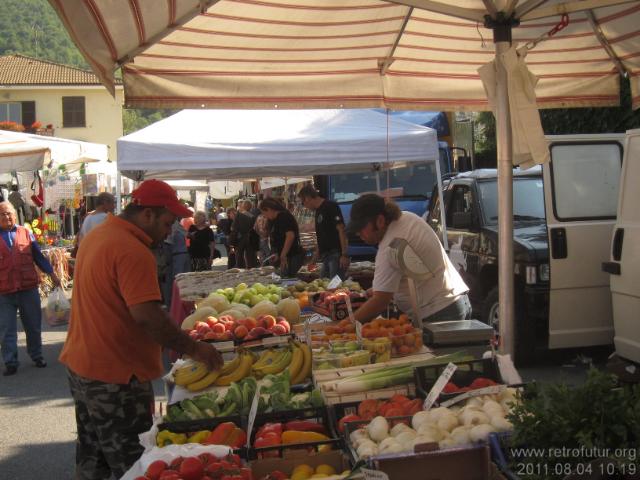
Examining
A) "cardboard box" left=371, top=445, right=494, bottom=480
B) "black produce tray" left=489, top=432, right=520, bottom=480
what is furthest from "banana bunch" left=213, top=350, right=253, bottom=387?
"black produce tray" left=489, top=432, right=520, bottom=480

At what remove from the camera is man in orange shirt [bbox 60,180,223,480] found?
3.64m

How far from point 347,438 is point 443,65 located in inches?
136

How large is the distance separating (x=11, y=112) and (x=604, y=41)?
2038 inches

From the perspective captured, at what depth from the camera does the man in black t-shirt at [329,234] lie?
34.3 ft

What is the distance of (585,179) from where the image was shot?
766cm

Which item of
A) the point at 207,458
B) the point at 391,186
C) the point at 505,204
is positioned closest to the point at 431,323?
the point at 505,204

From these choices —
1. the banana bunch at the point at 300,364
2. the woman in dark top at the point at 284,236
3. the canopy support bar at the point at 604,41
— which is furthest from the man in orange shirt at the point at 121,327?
the woman in dark top at the point at 284,236

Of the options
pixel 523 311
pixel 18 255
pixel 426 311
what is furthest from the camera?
pixel 18 255

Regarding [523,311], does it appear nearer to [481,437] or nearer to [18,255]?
[481,437]

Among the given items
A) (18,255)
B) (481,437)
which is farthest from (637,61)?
(18,255)

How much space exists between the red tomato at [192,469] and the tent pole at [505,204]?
1895 mm

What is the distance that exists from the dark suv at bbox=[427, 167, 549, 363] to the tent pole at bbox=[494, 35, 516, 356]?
12.3 ft

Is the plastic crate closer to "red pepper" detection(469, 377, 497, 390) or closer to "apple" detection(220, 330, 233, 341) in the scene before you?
"red pepper" detection(469, 377, 497, 390)

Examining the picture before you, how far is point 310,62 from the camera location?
5.33m
